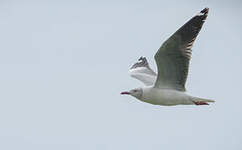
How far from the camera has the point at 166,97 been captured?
12.6 m

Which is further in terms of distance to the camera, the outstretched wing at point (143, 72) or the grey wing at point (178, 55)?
the outstretched wing at point (143, 72)

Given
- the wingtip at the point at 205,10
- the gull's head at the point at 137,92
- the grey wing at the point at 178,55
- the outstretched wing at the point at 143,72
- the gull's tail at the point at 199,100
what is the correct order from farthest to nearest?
the outstretched wing at the point at 143,72, the gull's head at the point at 137,92, the gull's tail at the point at 199,100, the grey wing at the point at 178,55, the wingtip at the point at 205,10

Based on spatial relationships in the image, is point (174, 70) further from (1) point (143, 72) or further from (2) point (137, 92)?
(1) point (143, 72)

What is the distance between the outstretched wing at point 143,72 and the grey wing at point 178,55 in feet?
4.55

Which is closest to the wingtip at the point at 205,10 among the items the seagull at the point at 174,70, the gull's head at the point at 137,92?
the seagull at the point at 174,70

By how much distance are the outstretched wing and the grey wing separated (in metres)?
1.39

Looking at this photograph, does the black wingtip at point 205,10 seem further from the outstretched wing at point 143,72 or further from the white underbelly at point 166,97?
the outstretched wing at point 143,72

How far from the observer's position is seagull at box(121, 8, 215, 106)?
39.1ft

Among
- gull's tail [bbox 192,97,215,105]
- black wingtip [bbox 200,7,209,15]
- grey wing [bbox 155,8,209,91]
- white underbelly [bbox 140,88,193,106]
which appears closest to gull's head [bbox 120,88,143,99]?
white underbelly [bbox 140,88,193,106]

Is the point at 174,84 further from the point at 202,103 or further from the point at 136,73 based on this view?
the point at 136,73

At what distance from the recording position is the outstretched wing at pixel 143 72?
14.4 m

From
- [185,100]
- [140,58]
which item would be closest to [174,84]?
[185,100]

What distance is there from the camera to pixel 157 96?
1273 centimetres

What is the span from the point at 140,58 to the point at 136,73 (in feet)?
5.03
